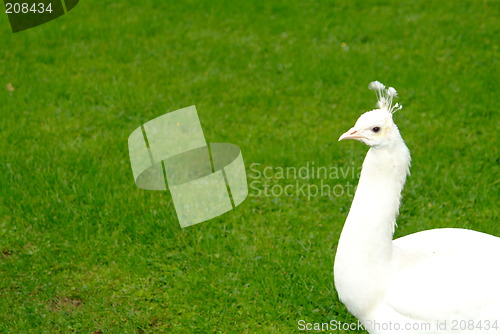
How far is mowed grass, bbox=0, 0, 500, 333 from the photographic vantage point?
446 centimetres

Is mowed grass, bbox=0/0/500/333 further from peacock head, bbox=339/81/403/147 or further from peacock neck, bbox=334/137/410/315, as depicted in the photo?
peacock head, bbox=339/81/403/147

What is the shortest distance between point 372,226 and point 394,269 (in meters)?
0.28

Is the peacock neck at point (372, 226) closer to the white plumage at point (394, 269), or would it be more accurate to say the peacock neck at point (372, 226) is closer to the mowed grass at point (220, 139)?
the white plumage at point (394, 269)

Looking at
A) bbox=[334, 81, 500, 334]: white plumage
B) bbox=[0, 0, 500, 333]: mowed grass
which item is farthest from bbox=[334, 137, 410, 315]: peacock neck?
bbox=[0, 0, 500, 333]: mowed grass

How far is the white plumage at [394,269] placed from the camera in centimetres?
313

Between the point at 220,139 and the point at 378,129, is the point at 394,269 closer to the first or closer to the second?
the point at 378,129

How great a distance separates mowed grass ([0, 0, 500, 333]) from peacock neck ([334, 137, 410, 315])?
1029mm

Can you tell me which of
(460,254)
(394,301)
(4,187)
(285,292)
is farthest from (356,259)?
(4,187)

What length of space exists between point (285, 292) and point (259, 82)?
3.44 metres

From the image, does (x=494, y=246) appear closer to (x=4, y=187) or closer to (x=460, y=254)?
(x=460, y=254)

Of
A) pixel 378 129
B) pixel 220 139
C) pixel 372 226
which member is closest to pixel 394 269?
pixel 372 226

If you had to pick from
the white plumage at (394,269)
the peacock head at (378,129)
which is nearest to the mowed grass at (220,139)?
the white plumage at (394,269)

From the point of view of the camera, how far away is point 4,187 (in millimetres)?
5477

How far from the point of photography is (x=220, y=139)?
20.4ft
